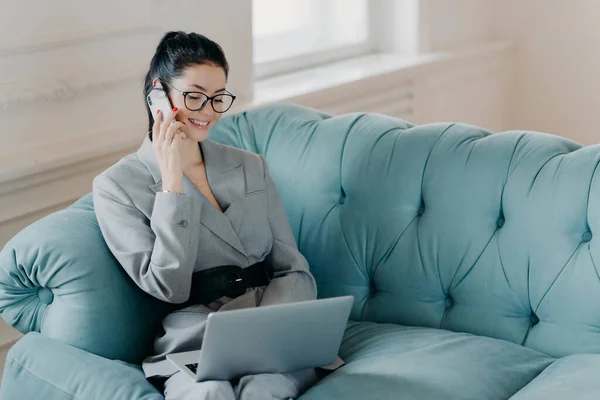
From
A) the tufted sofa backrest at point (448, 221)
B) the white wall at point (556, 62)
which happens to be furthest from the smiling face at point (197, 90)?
the white wall at point (556, 62)

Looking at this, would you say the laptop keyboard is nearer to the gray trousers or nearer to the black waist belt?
the gray trousers

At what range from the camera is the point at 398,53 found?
3.74m

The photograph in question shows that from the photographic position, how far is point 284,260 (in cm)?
204

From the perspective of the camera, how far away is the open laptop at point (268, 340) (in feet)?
5.23

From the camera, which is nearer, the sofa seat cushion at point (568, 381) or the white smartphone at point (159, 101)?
the sofa seat cushion at point (568, 381)

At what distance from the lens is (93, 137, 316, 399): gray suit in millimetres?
1794

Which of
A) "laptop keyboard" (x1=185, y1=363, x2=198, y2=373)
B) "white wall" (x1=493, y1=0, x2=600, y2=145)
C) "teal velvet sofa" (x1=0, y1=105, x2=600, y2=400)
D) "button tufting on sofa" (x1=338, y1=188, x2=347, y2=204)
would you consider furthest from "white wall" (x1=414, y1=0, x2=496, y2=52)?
"laptop keyboard" (x1=185, y1=363, x2=198, y2=373)

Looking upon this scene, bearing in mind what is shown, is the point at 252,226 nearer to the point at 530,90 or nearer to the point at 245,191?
the point at 245,191

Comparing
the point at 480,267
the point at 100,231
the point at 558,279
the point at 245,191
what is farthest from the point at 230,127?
the point at 558,279

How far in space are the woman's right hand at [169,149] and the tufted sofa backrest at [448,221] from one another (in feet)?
1.51

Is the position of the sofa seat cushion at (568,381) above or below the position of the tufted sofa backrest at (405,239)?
below

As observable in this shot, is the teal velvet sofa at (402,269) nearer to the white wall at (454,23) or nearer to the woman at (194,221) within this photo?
the woman at (194,221)

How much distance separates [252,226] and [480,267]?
1.73 feet

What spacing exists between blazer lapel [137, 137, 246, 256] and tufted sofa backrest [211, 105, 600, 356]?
0.27 m
